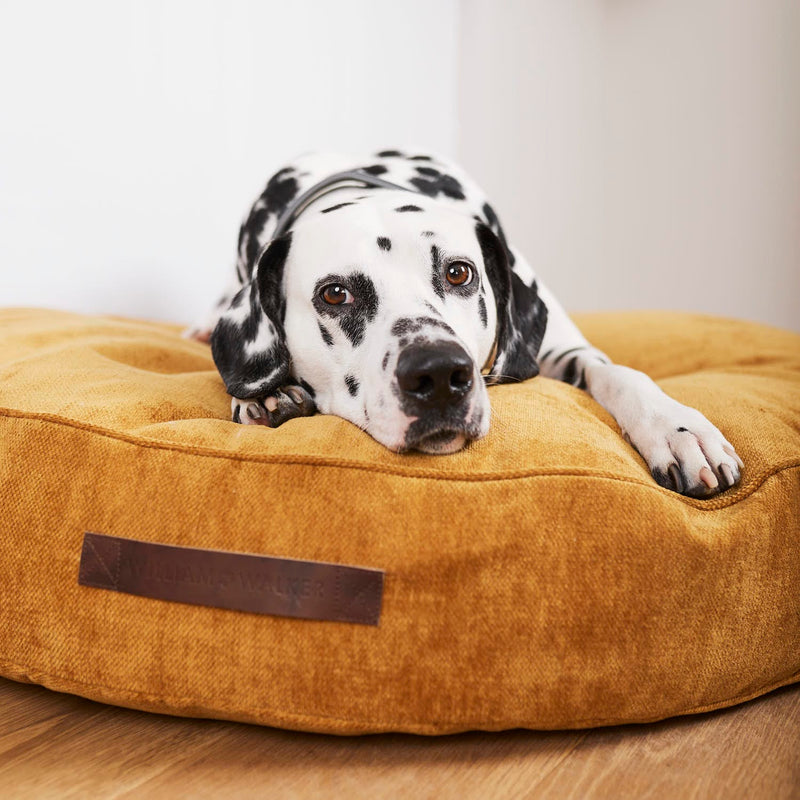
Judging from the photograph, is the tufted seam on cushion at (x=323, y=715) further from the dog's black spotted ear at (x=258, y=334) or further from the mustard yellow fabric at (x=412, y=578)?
the dog's black spotted ear at (x=258, y=334)

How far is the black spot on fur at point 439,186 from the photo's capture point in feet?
7.57

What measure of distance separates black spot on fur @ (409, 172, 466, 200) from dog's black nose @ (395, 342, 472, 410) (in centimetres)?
106

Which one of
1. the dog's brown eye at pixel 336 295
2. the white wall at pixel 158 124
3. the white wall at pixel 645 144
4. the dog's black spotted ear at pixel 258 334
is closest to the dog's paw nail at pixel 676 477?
the dog's brown eye at pixel 336 295

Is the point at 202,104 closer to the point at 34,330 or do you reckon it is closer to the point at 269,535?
the point at 34,330

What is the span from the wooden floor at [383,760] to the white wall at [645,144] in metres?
3.70

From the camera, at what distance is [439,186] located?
7.70 feet

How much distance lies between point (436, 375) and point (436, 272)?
40cm

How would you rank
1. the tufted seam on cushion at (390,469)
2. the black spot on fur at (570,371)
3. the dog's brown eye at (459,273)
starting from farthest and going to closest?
the black spot on fur at (570,371)
the dog's brown eye at (459,273)
the tufted seam on cushion at (390,469)

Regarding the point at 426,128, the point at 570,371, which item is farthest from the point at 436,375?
the point at 426,128

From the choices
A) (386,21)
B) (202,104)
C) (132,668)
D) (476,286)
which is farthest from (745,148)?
(132,668)

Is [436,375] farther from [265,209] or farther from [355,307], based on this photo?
[265,209]

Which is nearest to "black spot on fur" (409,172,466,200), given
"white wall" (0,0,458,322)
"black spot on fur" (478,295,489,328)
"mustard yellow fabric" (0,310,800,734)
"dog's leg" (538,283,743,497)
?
"black spot on fur" (478,295,489,328)

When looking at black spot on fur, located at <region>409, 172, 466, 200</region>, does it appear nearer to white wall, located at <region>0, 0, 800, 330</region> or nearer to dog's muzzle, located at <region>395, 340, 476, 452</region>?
dog's muzzle, located at <region>395, 340, 476, 452</region>

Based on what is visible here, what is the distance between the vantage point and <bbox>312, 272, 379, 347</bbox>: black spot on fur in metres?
1.58
